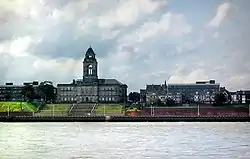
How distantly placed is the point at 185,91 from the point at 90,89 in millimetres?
40112

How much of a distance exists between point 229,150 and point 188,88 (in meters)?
158

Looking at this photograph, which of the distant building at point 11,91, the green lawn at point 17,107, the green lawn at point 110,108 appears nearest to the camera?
the green lawn at point 17,107

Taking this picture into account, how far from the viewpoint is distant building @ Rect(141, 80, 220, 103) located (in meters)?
190

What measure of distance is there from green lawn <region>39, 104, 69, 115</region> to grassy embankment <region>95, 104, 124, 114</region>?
6.47 m

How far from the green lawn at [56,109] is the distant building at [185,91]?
2091 inches

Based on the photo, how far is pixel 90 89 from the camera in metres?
164

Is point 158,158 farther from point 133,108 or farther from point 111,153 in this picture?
point 133,108

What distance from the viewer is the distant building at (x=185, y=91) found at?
19038 cm

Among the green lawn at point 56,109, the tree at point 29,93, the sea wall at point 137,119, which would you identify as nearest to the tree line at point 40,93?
the tree at point 29,93

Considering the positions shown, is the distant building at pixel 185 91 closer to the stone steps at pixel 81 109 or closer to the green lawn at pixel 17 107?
the stone steps at pixel 81 109

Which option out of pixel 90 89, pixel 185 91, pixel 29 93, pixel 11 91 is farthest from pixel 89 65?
pixel 185 91

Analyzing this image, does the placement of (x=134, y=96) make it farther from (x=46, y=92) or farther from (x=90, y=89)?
(x=46, y=92)

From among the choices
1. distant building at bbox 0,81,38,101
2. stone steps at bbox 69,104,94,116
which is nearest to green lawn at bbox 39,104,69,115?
stone steps at bbox 69,104,94,116

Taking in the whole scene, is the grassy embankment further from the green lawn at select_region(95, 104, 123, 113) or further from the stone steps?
the stone steps
